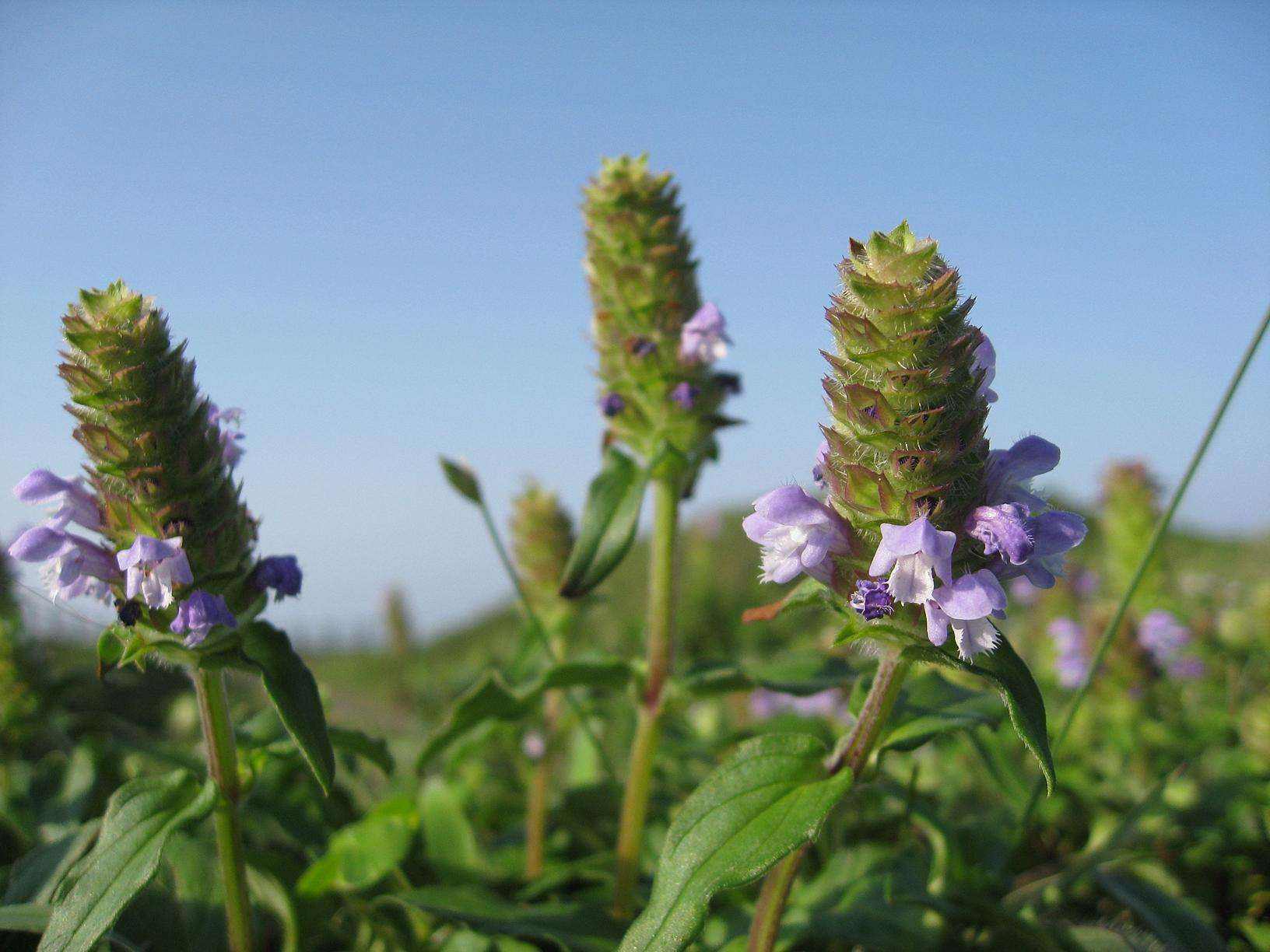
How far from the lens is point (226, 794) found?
270 centimetres

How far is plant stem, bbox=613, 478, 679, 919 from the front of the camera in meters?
3.29

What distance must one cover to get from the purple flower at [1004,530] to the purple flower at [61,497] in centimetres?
250

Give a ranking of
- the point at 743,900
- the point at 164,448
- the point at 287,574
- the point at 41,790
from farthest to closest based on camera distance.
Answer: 1. the point at 41,790
2. the point at 743,900
3. the point at 287,574
4. the point at 164,448

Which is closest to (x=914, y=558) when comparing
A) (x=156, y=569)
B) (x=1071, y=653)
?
(x=156, y=569)

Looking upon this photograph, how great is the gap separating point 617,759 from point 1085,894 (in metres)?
2.87

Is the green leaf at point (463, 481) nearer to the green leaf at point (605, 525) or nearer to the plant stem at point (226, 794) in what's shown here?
the green leaf at point (605, 525)

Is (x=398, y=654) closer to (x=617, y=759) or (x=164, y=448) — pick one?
(x=617, y=759)

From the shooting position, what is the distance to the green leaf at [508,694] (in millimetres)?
3330

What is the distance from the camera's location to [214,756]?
8.75 feet

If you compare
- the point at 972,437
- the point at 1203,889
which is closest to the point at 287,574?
the point at 972,437

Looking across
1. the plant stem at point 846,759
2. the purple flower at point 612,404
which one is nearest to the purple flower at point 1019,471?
the plant stem at point 846,759

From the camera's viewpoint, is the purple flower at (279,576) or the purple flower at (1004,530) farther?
the purple flower at (279,576)

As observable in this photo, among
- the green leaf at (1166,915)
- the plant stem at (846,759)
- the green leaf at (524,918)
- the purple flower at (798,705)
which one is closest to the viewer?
the plant stem at (846,759)

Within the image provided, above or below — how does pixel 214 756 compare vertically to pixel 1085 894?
A: below
